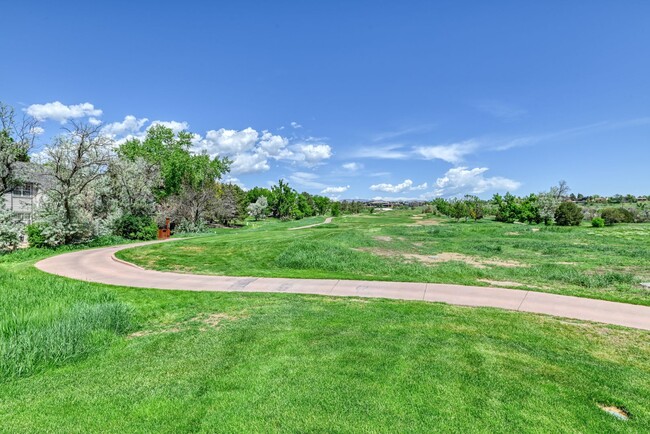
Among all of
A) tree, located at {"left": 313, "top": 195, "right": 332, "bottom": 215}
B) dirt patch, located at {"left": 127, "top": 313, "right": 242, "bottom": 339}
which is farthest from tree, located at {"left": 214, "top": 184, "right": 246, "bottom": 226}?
dirt patch, located at {"left": 127, "top": 313, "right": 242, "bottom": 339}

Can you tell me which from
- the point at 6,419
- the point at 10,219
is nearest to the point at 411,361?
the point at 6,419

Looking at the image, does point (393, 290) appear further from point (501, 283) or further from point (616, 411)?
point (616, 411)

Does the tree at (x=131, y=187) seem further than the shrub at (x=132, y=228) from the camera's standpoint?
Yes

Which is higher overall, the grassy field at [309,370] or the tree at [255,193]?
the tree at [255,193]

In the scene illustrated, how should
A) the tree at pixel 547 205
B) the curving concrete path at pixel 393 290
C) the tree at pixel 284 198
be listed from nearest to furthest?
the curving concrete path at pixel 393 290, the tree at pixel 547 205, the tree at pixel 284 198

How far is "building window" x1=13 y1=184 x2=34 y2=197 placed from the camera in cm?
2986

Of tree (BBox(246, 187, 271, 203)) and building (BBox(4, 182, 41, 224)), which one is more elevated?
tree (BBox(246, 187, 271, 203))

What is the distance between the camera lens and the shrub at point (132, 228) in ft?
91.2

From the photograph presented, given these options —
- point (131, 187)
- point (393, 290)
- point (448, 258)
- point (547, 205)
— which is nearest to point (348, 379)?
point (393, 290)

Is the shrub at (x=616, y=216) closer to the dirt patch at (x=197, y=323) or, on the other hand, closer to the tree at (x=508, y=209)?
the tree at (x=508, y=209)

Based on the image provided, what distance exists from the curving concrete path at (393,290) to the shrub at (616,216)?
167 feet

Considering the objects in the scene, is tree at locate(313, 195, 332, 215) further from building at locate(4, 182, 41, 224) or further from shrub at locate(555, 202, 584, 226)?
building at locate(4, 182, 41, 224)

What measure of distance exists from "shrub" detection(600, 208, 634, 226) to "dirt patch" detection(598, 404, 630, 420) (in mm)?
56696

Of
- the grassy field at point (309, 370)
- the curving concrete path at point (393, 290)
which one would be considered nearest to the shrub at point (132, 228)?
the curving concrete path at point (393, 290)
